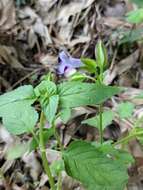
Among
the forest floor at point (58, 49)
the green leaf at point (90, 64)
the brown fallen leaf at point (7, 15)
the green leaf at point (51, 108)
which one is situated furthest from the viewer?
the brown fallen leaf at point (7, 15)

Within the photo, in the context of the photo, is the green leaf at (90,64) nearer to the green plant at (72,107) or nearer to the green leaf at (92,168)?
the green plant at (72,107)

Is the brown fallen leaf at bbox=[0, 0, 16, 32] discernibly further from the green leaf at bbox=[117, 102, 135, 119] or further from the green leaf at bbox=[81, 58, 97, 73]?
the green leaf at bbox=[81, 58, 97, 73]

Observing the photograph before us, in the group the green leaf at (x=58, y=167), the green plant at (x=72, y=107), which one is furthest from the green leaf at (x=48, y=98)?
the green leaf at (x=58, y=167)

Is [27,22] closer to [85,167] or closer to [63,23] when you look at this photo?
[63,23]

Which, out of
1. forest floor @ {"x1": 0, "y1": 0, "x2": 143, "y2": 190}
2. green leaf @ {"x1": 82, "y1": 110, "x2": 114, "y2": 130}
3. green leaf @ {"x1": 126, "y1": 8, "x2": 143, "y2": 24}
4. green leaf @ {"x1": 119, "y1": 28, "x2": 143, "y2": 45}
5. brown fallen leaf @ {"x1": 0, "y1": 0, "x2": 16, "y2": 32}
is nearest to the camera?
green leaf @ {"x1": 82, "y1": 110, "x2": 114, "y2": 130}

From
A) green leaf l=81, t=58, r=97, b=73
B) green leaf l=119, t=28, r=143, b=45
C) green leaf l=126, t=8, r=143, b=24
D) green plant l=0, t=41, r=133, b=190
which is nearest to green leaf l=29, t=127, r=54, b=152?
green plant l=0, t=41, r=133, b=190

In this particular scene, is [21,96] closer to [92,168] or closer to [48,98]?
[48,98]
